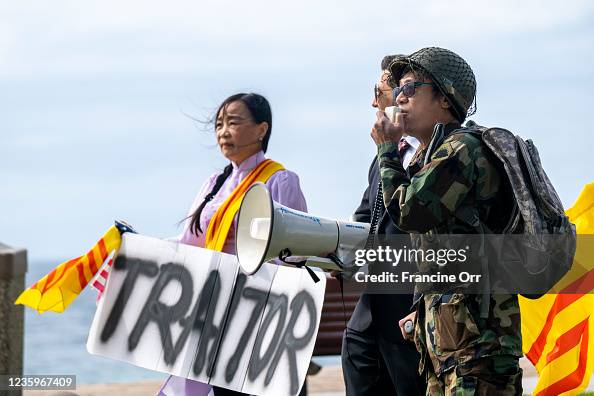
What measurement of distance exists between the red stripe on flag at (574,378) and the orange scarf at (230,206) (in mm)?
1697

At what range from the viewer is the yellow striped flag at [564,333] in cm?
609

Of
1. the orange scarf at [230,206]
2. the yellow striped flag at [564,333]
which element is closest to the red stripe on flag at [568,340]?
the yellow striped flag at [564,333]

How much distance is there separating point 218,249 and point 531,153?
275 centimetres

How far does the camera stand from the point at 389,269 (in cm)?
482

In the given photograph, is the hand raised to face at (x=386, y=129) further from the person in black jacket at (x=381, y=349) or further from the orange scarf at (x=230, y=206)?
the orange scarf at (x=230, y=206)

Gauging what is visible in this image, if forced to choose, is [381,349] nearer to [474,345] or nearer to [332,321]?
[474,345]

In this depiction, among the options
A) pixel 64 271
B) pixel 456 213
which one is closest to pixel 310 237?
pixel 456 213

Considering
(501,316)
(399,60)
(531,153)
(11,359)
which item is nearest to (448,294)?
(501,316)

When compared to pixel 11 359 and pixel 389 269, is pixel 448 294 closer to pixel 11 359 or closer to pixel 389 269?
pixel 389 269

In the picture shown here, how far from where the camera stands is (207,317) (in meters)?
6.62

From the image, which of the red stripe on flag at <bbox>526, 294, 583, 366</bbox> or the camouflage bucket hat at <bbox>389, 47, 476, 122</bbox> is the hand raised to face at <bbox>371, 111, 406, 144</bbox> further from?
the red stripe on flag at <bbox>526, 294, 583, 366</bbox>

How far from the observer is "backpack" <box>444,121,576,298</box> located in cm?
397

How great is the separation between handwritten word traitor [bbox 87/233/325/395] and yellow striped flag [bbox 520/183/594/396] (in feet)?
3.42

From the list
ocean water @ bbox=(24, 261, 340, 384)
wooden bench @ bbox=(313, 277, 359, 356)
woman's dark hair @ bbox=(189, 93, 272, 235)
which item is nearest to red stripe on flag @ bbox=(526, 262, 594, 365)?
woman's dark hair @ bbox=(189, 93, 272, 235)
